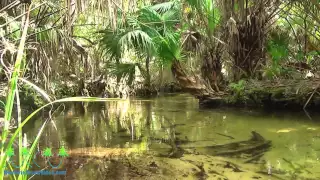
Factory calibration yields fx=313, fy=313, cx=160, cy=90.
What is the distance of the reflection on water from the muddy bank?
738mm

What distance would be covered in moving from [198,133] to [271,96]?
3.59 m

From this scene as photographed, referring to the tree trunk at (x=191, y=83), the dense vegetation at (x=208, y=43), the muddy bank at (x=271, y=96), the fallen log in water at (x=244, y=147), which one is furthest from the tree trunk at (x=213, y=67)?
the fallen log in water at (x=244, y=147)

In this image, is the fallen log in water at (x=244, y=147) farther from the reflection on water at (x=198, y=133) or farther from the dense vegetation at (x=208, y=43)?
the dense vegetation at (x=208, y=43)

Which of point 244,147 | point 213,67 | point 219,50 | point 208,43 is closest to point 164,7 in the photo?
point 208,43

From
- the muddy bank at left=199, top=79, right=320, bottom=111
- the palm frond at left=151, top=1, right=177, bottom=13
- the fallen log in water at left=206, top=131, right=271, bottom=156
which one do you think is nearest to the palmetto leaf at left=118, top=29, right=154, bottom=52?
the palm frond at left=151, top=1, right=177, bottom=13

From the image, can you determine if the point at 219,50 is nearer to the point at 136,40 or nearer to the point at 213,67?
the point at 213,67

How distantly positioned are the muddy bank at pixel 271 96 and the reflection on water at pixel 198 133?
74 centimetres

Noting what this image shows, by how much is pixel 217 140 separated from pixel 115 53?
13.5 ft

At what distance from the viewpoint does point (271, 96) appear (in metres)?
8.26

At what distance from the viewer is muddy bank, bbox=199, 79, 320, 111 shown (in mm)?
7551

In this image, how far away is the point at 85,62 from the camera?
313 inches

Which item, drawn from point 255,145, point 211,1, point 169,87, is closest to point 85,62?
point 211,1

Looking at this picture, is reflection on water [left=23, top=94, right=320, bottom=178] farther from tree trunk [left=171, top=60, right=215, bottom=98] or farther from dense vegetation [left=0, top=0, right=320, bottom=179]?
tree trunk [left=171, top=60, right=215, bottom=98]

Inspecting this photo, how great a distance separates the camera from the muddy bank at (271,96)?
24.8 feet
